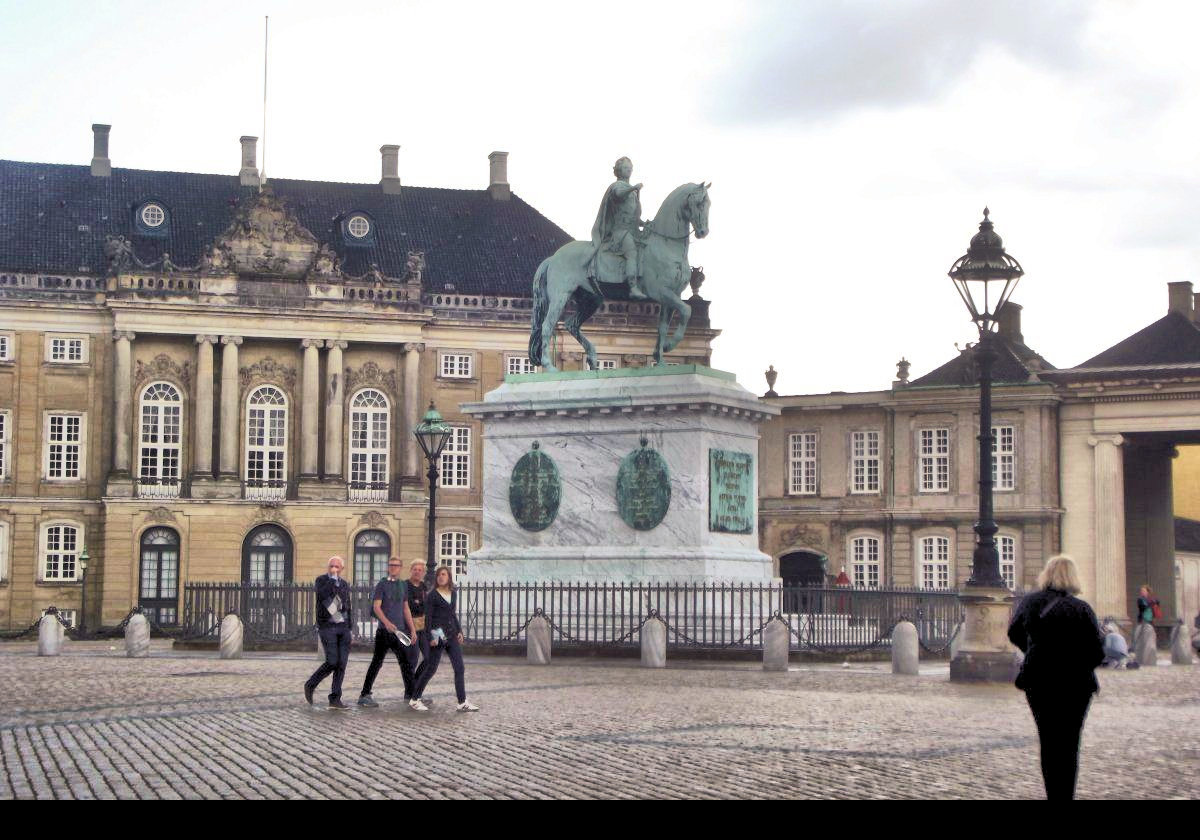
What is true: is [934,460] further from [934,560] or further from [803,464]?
[803,464]

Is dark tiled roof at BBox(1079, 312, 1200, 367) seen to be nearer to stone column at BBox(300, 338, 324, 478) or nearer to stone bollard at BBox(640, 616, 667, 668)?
stone column at BBox(300, 338, 324, 478)

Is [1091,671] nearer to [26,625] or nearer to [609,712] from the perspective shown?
[609,712]

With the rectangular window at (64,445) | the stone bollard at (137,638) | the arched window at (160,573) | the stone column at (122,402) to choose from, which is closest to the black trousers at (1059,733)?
the stone bollard at (137,638)

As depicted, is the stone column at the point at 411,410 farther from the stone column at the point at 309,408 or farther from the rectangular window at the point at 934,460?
the rectangular window at the point at 934,460

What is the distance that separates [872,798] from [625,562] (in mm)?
15474

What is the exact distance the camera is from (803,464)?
65.4 meters

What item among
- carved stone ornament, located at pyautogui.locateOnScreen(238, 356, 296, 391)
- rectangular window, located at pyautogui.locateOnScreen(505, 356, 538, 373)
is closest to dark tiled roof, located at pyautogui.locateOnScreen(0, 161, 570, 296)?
rectangular window, located at pyautogui.locateOnScreen(505, 356, 538, 373)

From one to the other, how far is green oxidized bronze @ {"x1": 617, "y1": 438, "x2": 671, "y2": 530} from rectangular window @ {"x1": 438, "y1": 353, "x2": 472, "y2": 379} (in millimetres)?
42610

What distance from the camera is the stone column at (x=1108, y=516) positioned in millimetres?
58281

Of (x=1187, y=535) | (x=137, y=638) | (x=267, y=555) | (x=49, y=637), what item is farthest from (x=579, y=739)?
(x=1187, y=535)

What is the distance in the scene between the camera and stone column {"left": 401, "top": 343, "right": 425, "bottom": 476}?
2650 inches

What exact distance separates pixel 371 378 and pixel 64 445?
1072 centimetres

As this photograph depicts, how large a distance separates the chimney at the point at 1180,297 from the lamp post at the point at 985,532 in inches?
1706
